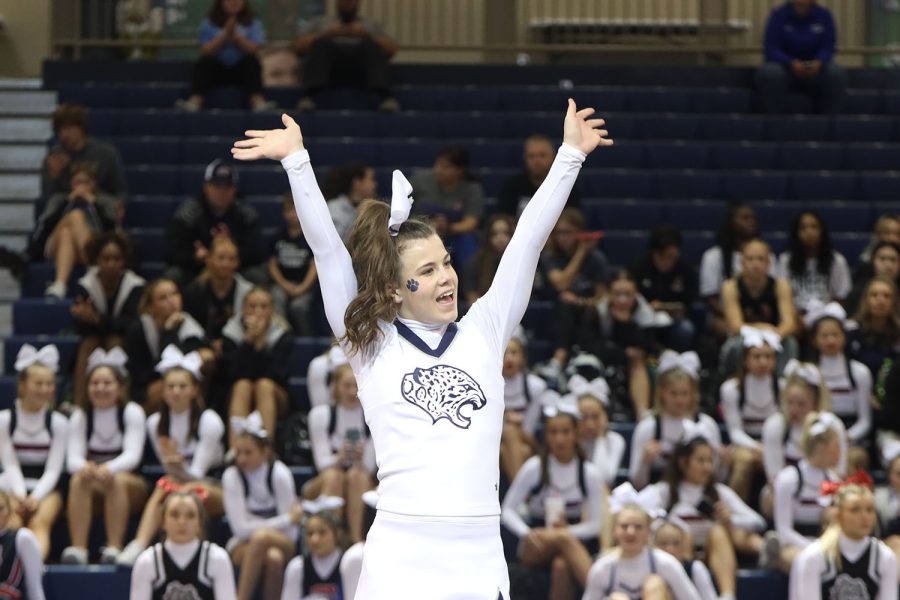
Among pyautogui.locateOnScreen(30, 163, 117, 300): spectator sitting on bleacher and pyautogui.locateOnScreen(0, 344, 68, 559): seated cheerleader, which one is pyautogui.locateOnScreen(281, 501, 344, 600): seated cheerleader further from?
pyautogui.locateOnScreen(30, 163, 117, 300): spectator sitting on bleacher

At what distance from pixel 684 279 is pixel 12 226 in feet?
14.7

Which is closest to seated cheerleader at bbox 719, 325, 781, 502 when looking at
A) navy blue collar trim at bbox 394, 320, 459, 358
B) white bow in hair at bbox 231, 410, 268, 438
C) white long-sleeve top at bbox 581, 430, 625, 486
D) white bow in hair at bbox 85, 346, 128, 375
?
white long-sleeve top at bbox 581, 430, 625, 486

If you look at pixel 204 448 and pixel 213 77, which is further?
pixel 213 77

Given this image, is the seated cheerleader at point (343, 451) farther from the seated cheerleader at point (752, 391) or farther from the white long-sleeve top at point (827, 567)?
the white long-sleeve top at point (827, 567)

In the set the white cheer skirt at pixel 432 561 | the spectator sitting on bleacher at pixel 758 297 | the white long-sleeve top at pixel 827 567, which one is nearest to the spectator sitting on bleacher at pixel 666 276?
the spectator sitting on bleacher at pixel 758 297

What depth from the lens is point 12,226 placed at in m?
10.3

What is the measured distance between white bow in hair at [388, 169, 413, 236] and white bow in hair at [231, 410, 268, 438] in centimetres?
375

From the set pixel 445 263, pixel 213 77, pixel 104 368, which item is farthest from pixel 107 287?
pixel 445 263

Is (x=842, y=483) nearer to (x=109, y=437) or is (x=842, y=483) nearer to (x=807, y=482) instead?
(x=807, y=482)

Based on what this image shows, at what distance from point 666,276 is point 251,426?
270 cm

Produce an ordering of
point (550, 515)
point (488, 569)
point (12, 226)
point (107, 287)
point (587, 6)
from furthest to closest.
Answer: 1. point (587, 6)
2. point (12, 226)
3. point (107, 287)
4. point (550, 515)
5. point (488, 569)

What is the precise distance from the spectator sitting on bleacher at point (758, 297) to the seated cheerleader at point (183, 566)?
313cm

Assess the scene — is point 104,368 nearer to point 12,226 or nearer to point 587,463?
point 587,463

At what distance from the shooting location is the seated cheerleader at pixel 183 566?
675 centimetres
